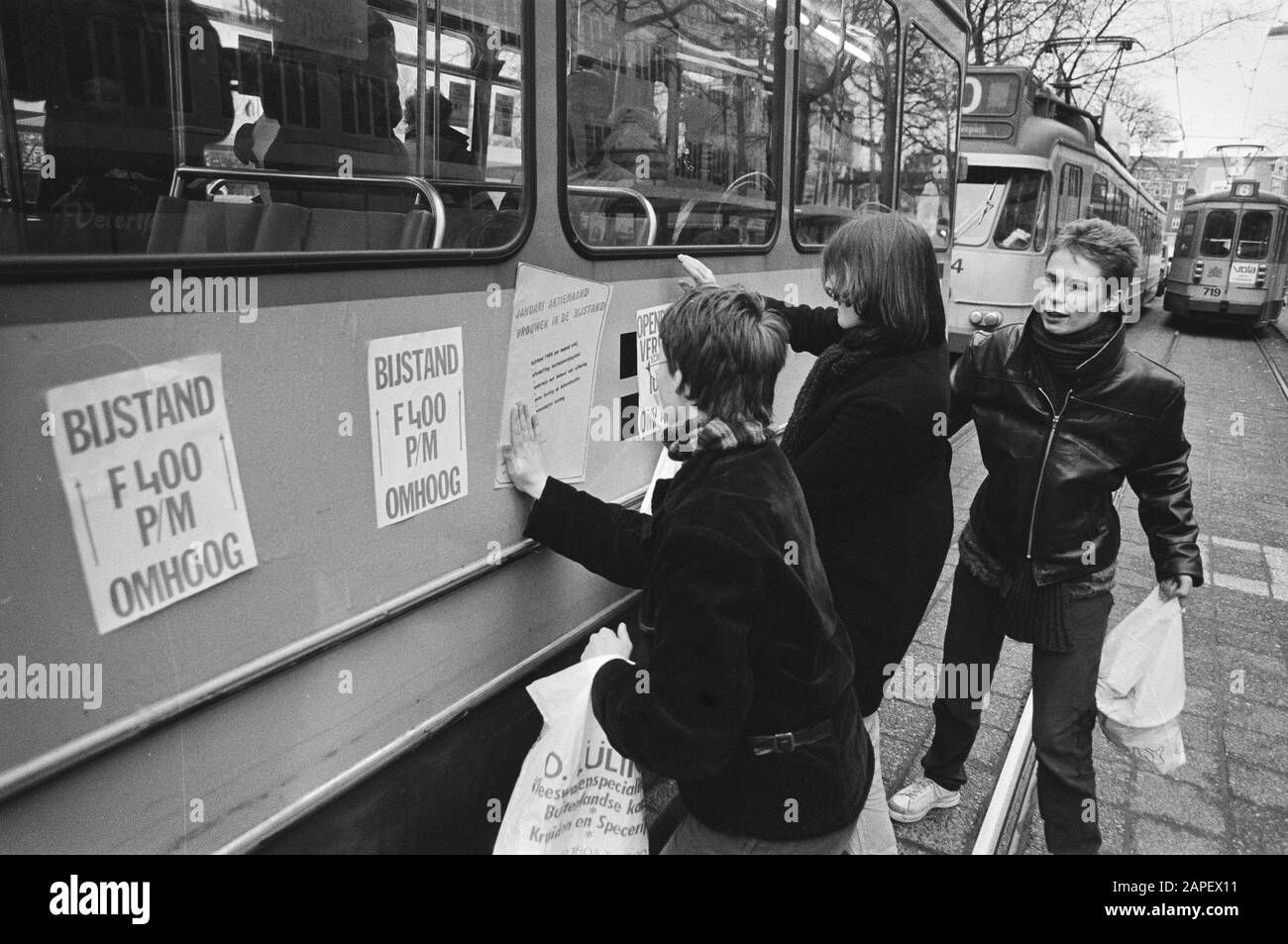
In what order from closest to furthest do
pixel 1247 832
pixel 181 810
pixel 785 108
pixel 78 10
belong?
pixel 181 810 < pixel 78 10 < pixel 1247 832 < pixel 785 108

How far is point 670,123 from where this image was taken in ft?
9.89

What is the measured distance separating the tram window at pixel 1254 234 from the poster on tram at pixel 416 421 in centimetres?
2244

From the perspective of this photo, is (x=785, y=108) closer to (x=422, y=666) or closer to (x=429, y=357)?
(x=429, y=357)

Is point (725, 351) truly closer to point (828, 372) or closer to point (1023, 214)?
point (828, 372)

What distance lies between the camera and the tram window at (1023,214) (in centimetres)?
1152

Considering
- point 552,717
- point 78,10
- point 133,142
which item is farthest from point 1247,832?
point 78,10

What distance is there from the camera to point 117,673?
147 cm

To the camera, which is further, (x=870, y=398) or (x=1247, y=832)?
(x=1247, y=832)

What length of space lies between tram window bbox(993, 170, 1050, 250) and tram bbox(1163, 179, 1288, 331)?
10596 mm

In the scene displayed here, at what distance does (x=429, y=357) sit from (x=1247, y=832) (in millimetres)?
3116

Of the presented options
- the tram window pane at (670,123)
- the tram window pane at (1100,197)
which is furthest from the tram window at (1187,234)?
the tram window pane at (670,123)
